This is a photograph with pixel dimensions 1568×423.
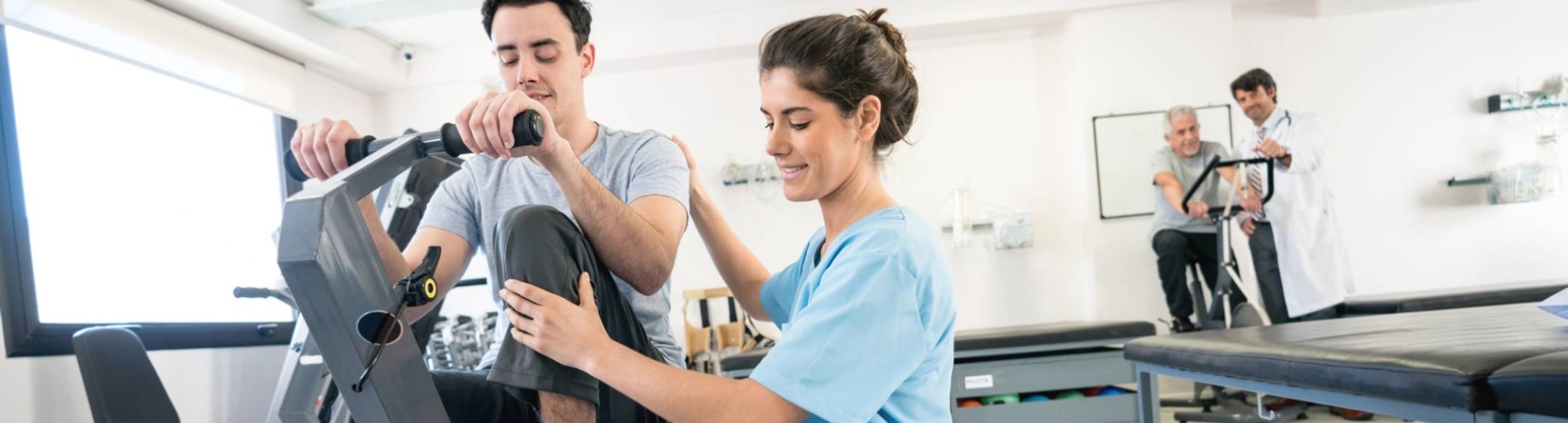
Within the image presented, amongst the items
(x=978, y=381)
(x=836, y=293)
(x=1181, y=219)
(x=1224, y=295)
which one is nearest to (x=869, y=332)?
(x=836, y=293)

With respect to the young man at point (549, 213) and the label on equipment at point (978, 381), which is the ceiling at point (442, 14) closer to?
the label on equipment at point (978, 381)

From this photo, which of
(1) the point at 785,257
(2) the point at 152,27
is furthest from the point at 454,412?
(1) the point at 785,257

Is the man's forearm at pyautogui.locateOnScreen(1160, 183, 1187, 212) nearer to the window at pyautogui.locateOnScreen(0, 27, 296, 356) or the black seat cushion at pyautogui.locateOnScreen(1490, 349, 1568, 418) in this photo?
the black seat cushion at pyautogui.locateOnScreen(1490, 349, 1568, 418)

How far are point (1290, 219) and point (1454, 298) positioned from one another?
0.72m

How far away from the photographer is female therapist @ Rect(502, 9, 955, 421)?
1026mm

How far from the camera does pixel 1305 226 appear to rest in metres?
4.43

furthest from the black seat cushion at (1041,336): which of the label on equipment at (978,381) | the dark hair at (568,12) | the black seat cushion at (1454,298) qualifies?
the dark hair at (568,12)

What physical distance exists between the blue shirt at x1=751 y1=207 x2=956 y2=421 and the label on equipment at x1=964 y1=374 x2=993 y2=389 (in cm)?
208

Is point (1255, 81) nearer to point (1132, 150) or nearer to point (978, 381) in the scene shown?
point (1132, 150)

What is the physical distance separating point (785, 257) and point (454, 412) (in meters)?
4.73

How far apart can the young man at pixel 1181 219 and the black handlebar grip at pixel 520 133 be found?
4278 mm

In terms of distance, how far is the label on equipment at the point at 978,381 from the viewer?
125 inches

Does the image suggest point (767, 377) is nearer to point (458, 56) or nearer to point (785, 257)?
point (785, 257)

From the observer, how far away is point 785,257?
6.10 m
